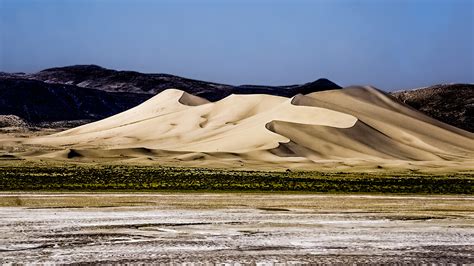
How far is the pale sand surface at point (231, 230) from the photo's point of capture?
Result: 2370 cm

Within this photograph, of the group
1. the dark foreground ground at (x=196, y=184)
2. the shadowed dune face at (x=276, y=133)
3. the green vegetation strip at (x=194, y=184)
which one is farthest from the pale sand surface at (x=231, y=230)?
the shadowed dune face at (x=276, y=133)

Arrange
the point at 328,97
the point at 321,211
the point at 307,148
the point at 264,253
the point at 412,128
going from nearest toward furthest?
the point at 264,253
the point at 321,211
the point at 307,148
the point at 412,128
the point at 328,97

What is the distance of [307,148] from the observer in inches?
4633

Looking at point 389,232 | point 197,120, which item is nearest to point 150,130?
point 197,120

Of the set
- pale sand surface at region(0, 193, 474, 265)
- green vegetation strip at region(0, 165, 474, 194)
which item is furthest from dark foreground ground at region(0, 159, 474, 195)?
pale sand surface at region(0, 193, 474, 265)

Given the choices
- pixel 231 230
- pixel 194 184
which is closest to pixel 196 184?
pixel 194 184

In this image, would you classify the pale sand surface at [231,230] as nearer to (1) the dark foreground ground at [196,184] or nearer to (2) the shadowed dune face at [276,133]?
(1) the dark foreground ground at [196,184]

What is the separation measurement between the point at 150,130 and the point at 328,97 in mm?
32131

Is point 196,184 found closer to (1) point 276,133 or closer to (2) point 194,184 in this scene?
(2) point 194,184

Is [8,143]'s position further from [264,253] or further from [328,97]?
[264,253]

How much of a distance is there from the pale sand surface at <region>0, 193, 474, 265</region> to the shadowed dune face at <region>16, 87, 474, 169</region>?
59421mm

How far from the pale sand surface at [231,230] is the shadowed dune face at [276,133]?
59.4 metres

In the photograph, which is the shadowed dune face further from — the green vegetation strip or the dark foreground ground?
the dark foreground ground

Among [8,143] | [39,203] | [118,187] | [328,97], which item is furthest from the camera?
[328,97]
